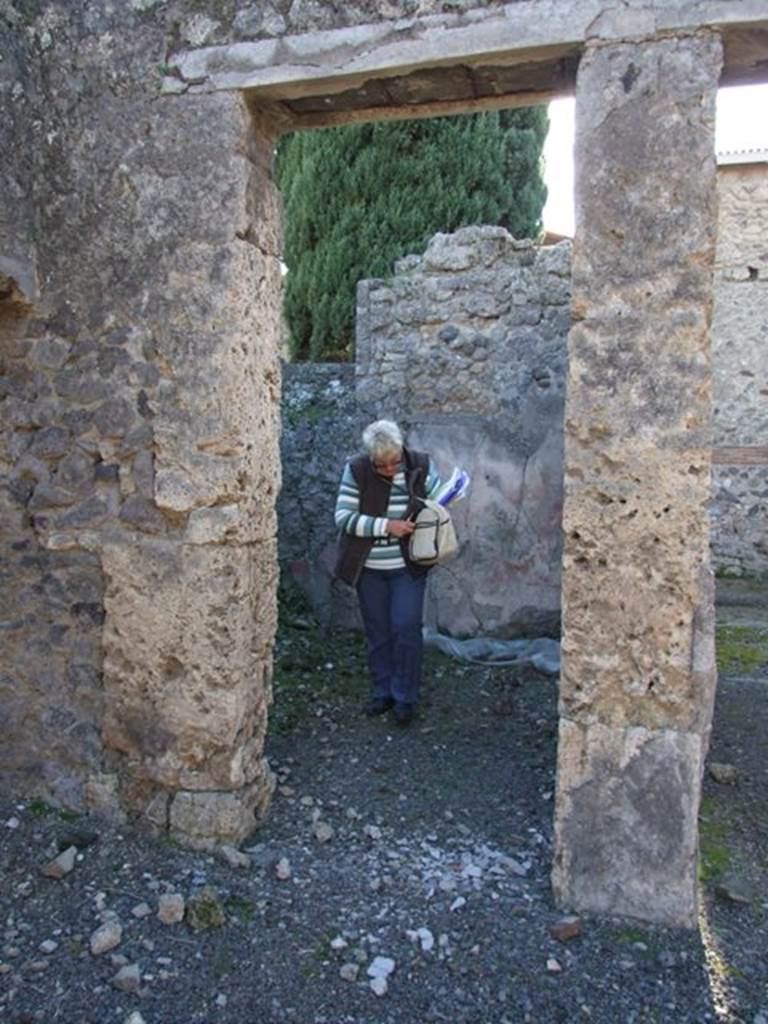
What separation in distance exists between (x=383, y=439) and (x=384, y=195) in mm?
5819

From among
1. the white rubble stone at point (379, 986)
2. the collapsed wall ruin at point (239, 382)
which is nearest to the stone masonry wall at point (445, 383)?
the collapsed wall ruin at point (239, 382)

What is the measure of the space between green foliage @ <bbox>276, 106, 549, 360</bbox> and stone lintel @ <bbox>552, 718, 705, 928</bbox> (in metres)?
7.39

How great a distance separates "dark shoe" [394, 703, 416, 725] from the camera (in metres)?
4.84

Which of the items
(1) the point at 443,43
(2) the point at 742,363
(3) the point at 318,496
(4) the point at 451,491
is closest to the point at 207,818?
(4) the point at 451,491

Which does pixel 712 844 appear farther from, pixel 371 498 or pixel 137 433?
pixel 137 433

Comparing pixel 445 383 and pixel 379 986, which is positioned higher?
pixel 445 383

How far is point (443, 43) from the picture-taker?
3016 mm

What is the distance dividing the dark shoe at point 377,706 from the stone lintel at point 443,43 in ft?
10.2

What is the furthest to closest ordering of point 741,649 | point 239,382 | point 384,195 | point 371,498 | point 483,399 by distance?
1. point 384,195
2. point 741,649
3. point 483,399
4. point 371,498
5. point 239,382

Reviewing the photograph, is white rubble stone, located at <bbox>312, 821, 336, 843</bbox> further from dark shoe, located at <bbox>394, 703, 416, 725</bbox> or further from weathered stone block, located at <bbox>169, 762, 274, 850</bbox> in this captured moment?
dark shoe, located at <bbox>394, 703, 416, 725</bbox>

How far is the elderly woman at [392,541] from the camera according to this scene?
483 cm

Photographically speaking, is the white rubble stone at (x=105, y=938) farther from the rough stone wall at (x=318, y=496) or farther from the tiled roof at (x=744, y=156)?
the tiled roof at (x=744, y=156)

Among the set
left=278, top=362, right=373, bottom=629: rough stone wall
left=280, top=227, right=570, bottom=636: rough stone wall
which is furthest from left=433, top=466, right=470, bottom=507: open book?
left=278, top=362, right=373, bottom=629: rough stone wall

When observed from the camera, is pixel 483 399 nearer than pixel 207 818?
No
